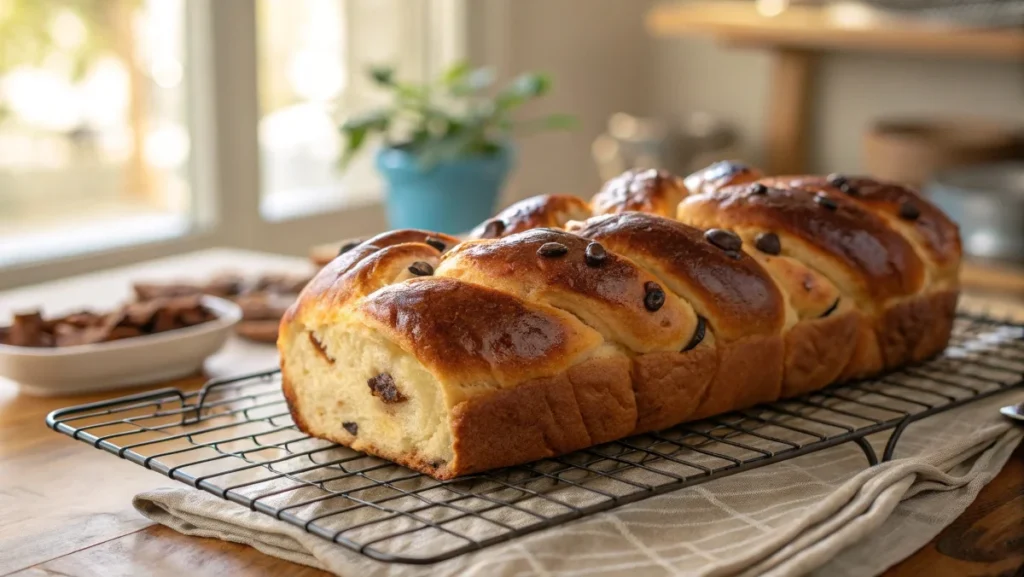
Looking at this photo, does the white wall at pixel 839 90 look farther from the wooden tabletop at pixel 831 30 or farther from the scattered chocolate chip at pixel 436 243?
the scattered chocolate chip at pixel 436 243

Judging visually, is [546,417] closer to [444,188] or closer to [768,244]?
[768,244]

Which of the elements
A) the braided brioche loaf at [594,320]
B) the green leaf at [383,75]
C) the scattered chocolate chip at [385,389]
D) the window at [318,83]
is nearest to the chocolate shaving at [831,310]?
the braided brioche loaf at [594,320]

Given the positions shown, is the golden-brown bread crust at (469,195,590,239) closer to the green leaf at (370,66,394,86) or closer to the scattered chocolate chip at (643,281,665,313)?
the scattered chocolate chip at (643,281,665,313)

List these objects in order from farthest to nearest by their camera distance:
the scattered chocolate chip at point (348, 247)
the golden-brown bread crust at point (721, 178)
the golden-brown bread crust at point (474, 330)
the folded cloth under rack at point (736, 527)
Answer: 1. the golden-brown bread crust at point (721, 178)
2. the scattered chocolate chip at point (348, 247)
3. the golden-brown bread crust at point (474, 330)
4. the folded cloth under rack at point (736, 527)

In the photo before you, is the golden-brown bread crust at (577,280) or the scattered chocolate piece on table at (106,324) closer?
the golden-brown bread crust at (577,280)

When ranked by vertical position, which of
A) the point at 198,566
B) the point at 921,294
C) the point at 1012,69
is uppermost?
the point at 1012,69

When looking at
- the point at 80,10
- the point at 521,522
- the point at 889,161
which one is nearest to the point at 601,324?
the point at 521,522

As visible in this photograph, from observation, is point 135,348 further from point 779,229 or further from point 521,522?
point 779,229
